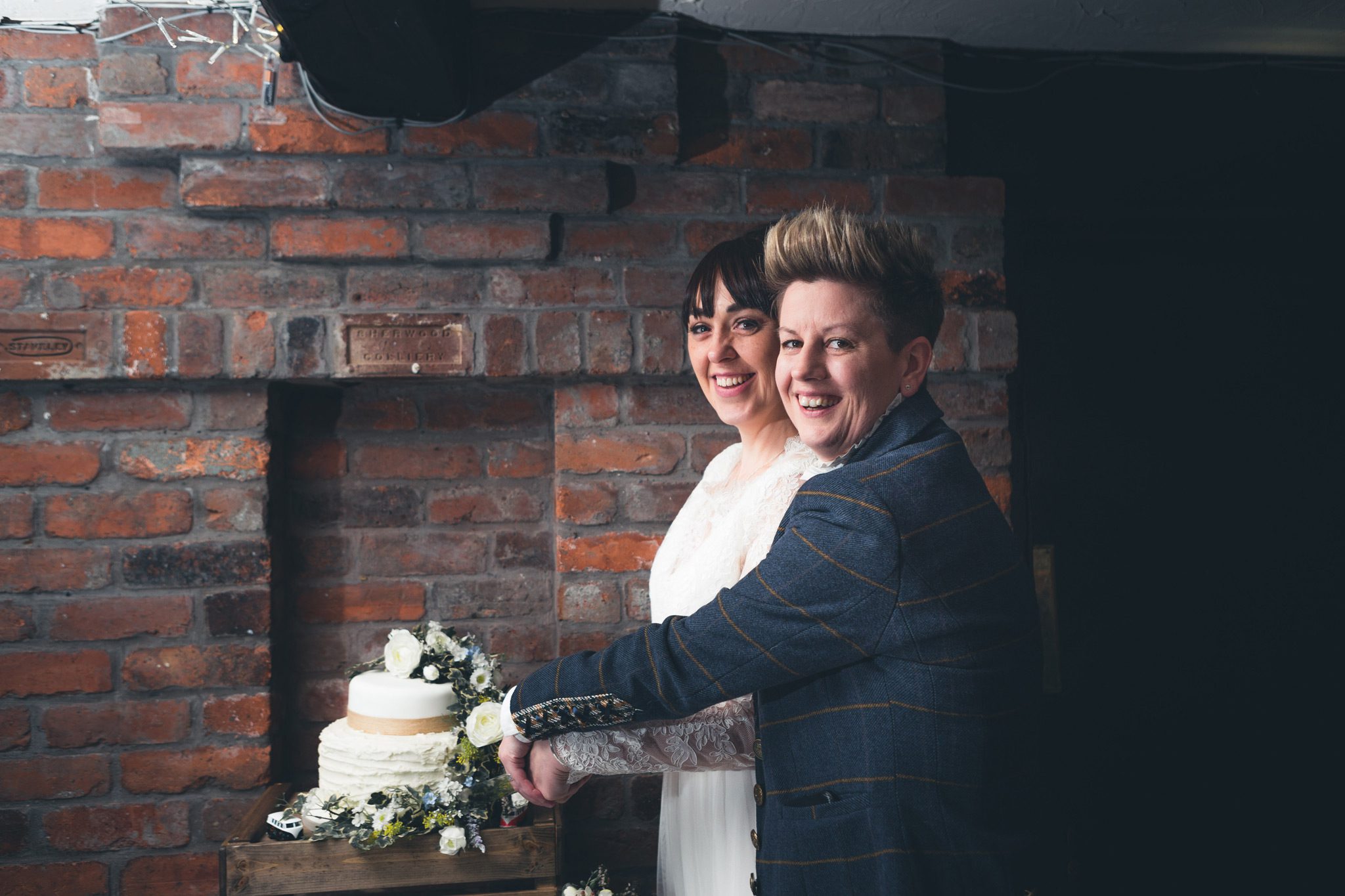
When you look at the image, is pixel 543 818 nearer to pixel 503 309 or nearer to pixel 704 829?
pixel 704 829

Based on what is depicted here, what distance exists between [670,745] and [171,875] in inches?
44.3

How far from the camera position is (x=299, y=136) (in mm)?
1594

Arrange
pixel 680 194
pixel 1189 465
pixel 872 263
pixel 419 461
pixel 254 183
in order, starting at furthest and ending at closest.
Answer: pixel 1189 465
pixel 419 461
pixel 680 194
pixel 254 183
pixel 872 263

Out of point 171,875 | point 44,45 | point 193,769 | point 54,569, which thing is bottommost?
point 171,875

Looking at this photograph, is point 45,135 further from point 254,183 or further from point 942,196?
point 942,196

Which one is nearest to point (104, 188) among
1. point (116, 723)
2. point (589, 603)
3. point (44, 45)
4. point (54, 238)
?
point (54, 238)

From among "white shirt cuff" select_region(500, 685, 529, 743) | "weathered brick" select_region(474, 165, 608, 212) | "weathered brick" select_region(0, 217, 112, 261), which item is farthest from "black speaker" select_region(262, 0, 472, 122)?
"white shirt cuff" select_region(500, 685, 529, 743)

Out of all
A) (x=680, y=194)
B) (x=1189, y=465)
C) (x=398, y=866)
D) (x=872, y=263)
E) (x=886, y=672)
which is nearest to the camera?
(x=886, y=672)

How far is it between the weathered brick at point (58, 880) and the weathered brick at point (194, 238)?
18.8 inches

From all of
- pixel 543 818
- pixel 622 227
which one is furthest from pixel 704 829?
pixel 622 227

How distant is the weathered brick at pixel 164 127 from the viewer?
1.56 meters

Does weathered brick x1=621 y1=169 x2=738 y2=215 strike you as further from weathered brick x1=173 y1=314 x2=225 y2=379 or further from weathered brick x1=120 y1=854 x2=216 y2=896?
weathered brick x1=120 y1=854 x2=216 y2=896

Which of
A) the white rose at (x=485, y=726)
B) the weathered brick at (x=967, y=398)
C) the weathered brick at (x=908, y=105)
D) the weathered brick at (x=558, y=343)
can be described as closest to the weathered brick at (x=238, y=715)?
the white rose at (x=485, y=726)

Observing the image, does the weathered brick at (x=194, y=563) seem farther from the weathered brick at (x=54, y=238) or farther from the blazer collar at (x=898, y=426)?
the blazer collar at (x=898, y=426)
